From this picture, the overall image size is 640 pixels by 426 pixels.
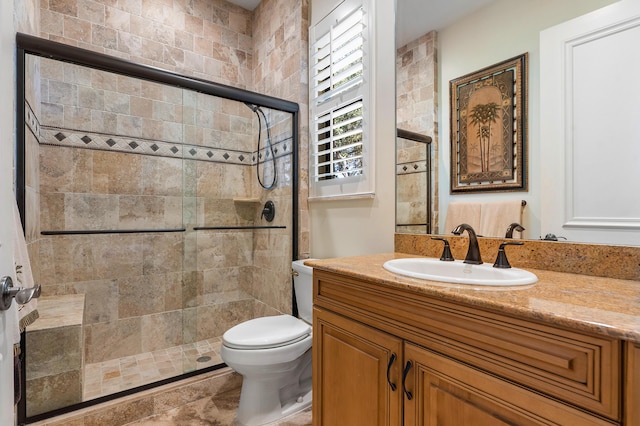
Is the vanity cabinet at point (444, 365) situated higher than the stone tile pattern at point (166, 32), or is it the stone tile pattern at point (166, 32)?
the stone tile pattern at point (166, 32)

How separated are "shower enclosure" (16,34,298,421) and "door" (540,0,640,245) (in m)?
1.56

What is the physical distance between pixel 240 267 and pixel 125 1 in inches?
86.8

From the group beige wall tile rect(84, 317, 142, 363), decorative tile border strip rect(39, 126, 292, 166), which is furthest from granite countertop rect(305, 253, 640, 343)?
beige wall tile rect(84, 317, 142, 363)

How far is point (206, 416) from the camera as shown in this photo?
70.1 inches

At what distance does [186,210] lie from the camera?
2.41 m

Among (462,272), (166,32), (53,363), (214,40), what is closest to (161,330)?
(53,363)

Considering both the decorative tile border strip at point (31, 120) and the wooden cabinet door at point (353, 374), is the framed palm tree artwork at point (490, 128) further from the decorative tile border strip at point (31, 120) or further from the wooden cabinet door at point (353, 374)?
the decorative tile border strip at point (31, 120)

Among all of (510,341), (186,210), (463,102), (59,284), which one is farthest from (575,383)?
(59,284)

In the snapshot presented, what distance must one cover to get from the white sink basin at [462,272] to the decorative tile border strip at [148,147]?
1.39m

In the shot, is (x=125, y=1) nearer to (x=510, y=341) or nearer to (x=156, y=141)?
(x=156, y=141)

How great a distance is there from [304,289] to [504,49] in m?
1.60

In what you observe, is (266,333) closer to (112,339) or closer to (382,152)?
(382,152)

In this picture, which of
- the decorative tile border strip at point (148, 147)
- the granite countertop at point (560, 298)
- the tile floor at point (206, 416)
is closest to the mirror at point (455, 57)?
the granite countertop at point (560, 298)

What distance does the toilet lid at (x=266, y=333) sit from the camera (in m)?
1.63
